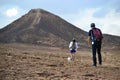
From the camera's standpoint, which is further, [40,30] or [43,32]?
[40,30]

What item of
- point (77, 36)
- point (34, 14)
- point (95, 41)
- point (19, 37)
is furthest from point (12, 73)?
point (34, 14)

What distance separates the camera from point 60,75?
10.7 meters

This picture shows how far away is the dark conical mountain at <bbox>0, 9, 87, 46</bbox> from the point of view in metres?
66.5

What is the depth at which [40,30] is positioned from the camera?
7300cm

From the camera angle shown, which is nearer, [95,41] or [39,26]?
[95,41]

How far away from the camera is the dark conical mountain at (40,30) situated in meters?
66.5

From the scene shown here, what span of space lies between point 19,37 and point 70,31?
15735mm

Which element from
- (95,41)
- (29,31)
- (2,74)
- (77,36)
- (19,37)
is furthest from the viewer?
(77,36)

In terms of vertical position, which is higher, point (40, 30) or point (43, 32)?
point (40, 30)

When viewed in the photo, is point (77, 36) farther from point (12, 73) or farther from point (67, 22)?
point (12, 73)

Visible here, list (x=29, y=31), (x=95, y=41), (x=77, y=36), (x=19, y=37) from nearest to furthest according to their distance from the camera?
(x=95, y=41)
(x=19, y=37)
(x=29, y=31)
(x=77, y=36)

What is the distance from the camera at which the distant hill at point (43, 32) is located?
218ft

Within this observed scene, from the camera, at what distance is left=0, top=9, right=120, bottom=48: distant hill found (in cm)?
6644

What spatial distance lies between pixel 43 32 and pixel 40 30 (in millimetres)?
1412
